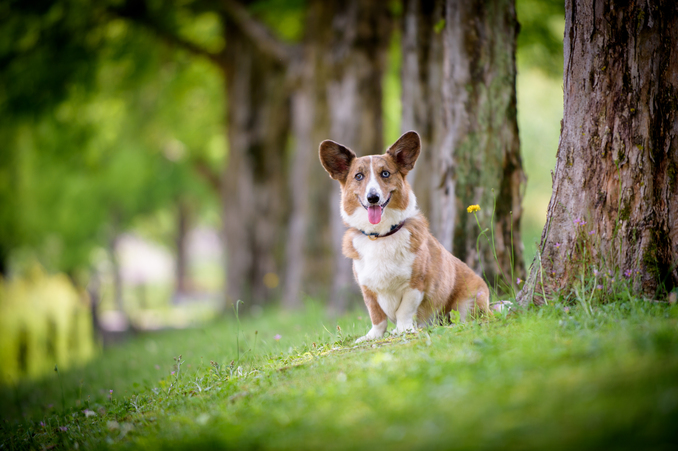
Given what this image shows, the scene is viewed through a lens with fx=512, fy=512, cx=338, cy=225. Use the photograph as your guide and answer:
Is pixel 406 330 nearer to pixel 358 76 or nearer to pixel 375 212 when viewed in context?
pixel 375 212

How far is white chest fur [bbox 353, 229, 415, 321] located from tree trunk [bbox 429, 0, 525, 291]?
119cm

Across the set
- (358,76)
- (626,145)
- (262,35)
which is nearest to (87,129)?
(262,35)

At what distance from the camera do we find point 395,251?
4.01 m

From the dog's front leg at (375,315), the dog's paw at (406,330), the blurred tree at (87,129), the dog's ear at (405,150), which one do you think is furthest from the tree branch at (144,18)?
the dog's paw at (406,330)

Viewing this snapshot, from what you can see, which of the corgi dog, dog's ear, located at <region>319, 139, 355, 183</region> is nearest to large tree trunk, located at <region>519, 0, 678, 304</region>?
the corgi dog

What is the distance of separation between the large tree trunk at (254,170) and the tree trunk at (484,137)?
23.1 ft

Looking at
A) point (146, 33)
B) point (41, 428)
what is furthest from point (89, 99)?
point (41, 428)

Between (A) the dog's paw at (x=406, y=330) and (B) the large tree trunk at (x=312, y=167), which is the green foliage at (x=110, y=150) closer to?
(B) the large tree trunk at (x=312, y=167)

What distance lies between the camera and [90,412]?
4285mm

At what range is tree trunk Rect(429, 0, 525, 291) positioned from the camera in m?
4.95

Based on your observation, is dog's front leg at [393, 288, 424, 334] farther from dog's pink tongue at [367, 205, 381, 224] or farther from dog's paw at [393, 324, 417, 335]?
dog's pink tongue at [367, 205, 381, 224]

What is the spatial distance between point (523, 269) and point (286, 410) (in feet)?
10.7

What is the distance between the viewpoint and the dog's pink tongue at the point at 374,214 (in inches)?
155

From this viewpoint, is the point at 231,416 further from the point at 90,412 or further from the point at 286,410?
the point at 90,412
